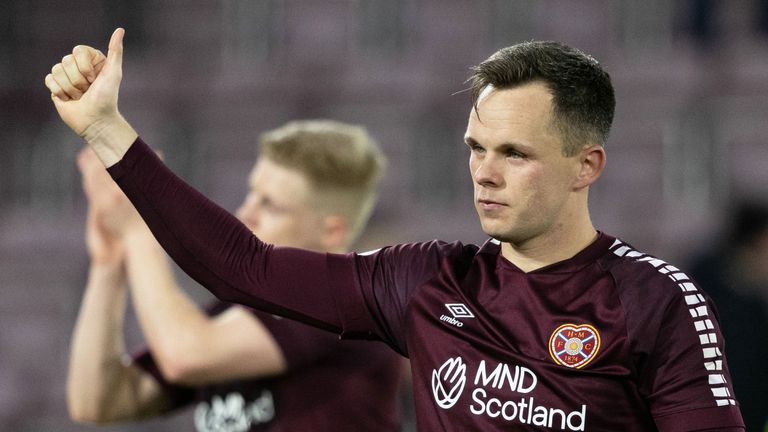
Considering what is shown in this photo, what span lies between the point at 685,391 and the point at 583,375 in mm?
210

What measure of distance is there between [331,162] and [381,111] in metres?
4.36

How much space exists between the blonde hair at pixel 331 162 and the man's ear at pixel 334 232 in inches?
0.8

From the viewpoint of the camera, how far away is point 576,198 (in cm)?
258

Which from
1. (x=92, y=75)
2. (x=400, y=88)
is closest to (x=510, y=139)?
(x=92, y=75)

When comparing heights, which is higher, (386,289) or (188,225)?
(188,225)

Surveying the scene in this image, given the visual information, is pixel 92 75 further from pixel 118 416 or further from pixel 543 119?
pixel 118 416

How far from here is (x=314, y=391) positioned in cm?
346

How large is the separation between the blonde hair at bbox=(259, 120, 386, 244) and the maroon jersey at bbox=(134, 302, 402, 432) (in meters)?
0.44

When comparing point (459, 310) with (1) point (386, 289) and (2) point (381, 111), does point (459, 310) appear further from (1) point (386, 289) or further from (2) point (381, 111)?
(2) point (381, 111)

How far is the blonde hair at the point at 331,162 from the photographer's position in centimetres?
373

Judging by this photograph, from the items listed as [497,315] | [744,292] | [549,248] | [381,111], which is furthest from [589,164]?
[381,111]

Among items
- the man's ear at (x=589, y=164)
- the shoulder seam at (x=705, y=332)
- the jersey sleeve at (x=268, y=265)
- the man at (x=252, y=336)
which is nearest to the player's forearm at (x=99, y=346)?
the man at (x=252, y=336)

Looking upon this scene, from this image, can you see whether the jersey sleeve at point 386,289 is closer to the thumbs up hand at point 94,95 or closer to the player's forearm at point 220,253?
the player's forearm at point 220,253

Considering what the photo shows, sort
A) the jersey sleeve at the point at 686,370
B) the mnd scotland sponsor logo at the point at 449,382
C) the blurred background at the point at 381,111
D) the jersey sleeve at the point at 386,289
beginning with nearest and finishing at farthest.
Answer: the jersey sleeve at the point at 686,370
the mnd scotland sponsor logo at the point at 449,382
the jersey sleeve at the point at 386,289
the blurred background at the point at 381,111
